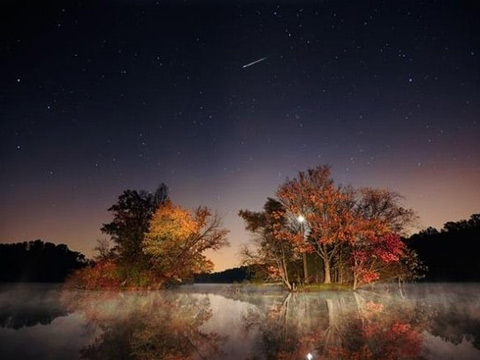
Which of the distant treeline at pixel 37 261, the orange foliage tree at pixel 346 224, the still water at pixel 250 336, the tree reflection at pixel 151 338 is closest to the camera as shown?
the still water at pixel 250 336

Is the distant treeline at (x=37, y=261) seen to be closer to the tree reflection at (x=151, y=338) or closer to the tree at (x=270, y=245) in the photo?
the tree at (x=270, y=245)

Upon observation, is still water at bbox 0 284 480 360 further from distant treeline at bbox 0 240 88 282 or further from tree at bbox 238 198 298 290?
distant treeline at bbox 0 240 88 282

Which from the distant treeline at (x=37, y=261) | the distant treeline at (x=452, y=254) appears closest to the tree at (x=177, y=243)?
the distant treeline at (x=452, y=254)

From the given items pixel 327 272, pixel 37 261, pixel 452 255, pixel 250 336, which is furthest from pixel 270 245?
pixel 37 261

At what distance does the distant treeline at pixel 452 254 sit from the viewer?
215ft

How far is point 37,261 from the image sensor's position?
9325 centimetres

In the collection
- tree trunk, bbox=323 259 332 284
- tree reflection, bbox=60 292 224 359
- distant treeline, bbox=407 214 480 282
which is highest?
distant treeline, bbox=407 214 480 282

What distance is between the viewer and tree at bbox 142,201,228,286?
37.9 m

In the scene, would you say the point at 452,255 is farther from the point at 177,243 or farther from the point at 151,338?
the point at 151,338

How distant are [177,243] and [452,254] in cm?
5299

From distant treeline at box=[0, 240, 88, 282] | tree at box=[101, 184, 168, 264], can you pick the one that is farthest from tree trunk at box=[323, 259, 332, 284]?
distant treeline at box=[0, 240, 88, 282]

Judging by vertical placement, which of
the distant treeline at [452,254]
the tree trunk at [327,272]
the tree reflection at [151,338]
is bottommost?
the tree reflection at [151,338]

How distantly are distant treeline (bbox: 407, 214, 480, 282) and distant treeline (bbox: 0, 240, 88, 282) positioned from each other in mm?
71901

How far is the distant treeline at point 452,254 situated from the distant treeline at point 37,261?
7190cm
